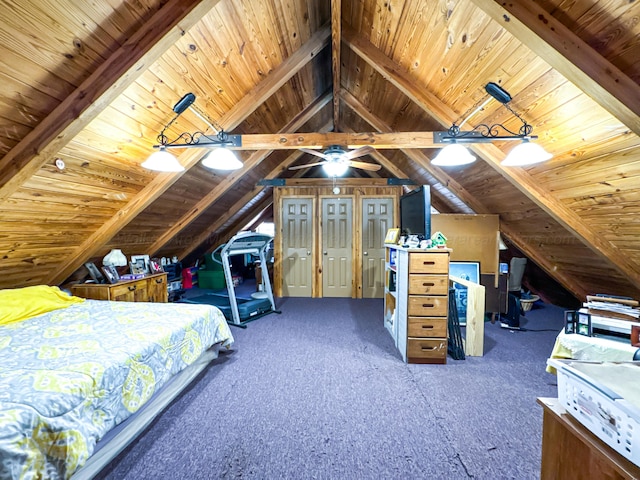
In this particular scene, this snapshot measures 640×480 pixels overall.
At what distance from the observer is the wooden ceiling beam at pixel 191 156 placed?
274 centimetres

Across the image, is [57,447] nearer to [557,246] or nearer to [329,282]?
[329,282]

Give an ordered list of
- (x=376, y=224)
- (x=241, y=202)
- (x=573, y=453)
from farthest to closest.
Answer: (x=241, y=202) → (x=376, y=224) → (x=573, y=453)

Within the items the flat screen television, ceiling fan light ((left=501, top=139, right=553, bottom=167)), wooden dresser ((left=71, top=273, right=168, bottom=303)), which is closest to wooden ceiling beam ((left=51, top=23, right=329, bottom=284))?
wooden dresser ((left=71, top=273, right=168, bottom=303))

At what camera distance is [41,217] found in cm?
230

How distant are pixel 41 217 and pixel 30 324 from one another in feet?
2.99

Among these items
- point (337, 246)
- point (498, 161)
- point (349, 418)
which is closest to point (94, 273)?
point (349, 418)

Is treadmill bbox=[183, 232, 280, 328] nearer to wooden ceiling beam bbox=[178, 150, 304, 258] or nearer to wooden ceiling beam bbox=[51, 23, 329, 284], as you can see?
wooden ceiling beam bbox=[51, 23, 329, 284]

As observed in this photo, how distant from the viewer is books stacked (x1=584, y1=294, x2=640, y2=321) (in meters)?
1.84

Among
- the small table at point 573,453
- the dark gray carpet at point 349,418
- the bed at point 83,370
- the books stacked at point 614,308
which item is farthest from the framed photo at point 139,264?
the books stacked at point 614,308

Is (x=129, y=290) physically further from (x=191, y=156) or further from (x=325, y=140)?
(x=325, y=140)

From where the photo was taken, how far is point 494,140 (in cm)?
218

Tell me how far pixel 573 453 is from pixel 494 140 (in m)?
2.11

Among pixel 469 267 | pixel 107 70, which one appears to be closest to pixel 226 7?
pixel 107 70

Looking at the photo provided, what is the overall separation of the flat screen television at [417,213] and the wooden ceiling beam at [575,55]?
1.28m
